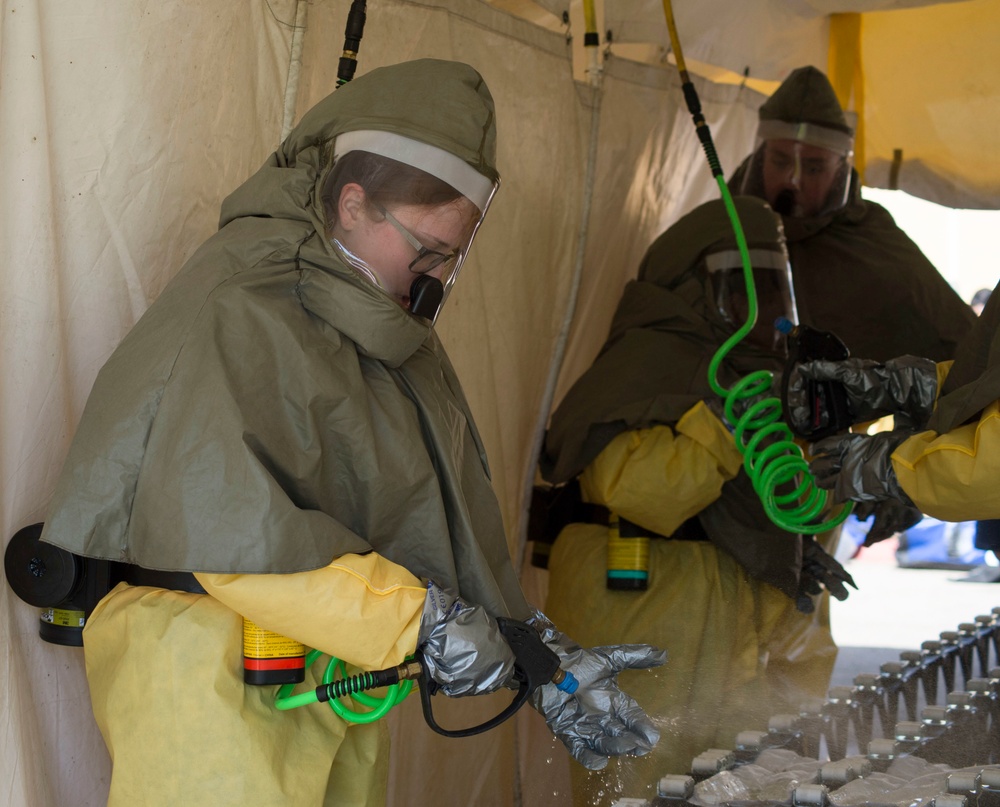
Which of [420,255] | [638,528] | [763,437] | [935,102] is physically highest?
[935,102]

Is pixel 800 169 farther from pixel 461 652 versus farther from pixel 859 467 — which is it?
pixel 461 652

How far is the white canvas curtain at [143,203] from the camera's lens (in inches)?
61.9

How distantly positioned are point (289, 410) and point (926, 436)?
1130 mm

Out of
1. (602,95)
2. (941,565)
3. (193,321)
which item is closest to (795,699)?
(193,321)

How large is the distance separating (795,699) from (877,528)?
1.09 meters

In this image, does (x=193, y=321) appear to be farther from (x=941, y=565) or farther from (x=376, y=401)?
(x=941, y=565)

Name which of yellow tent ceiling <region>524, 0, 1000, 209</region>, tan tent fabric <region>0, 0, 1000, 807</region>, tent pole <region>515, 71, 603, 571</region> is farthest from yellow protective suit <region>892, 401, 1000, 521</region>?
yellow tent ceiling <region>524, 0, 1000, 209</region>

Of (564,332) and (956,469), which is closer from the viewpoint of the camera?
(956,469)

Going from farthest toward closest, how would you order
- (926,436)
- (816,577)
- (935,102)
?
(935,102) → (816,577) → (926,436)

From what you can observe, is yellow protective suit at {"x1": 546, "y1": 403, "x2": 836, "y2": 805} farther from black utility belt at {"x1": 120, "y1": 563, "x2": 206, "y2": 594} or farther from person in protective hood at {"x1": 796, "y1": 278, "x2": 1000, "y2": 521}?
black utility belt at {"x1": 120, "y1": 563, "x2": 206, "y2": 594}

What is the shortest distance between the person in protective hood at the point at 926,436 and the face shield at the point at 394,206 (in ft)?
2.91

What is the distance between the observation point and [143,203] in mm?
1730

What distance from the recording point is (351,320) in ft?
4.91

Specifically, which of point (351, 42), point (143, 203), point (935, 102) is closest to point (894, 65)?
point (935, 102)
